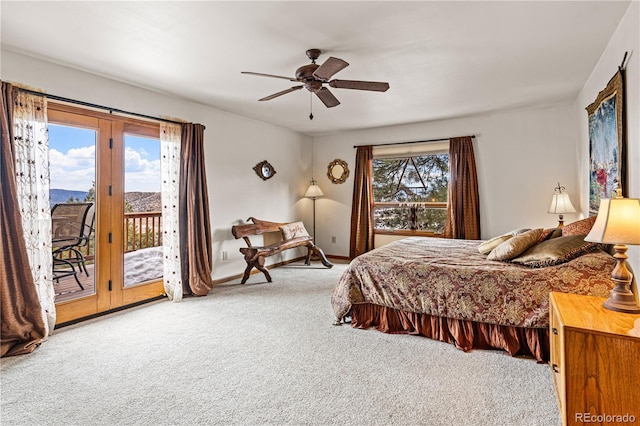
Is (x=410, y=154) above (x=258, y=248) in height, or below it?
above

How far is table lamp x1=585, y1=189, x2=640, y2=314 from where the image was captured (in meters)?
1.70

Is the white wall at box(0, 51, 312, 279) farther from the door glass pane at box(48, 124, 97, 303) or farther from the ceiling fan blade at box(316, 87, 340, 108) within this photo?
the ceiling fan blade at box(316, 87, 340, 108)

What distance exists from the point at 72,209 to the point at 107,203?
31cm

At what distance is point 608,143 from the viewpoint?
2742 mm

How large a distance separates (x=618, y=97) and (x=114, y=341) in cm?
446

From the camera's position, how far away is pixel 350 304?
10.0ft

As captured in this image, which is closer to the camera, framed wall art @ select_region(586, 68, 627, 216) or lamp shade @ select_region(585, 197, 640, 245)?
lamp shade @ select_region(585, 197, 640, 245)

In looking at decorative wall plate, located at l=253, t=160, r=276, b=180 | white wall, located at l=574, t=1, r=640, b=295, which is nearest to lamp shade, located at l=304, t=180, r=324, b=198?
decorative wall plate, located at l=253, t=160, r=276, b=180

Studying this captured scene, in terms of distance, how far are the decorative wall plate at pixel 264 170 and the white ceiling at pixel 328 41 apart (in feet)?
5.08

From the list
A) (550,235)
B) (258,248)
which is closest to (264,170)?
(258,248)

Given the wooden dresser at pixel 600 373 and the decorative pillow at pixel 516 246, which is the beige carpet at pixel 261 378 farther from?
the decorative pillow at pixel 516 246

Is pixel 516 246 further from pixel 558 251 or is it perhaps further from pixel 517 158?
pixel 517 158

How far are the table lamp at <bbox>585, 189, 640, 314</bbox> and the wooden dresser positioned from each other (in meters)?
0.21

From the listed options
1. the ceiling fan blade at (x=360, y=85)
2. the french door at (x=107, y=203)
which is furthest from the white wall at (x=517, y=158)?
the french door at (x=107, y=203)
